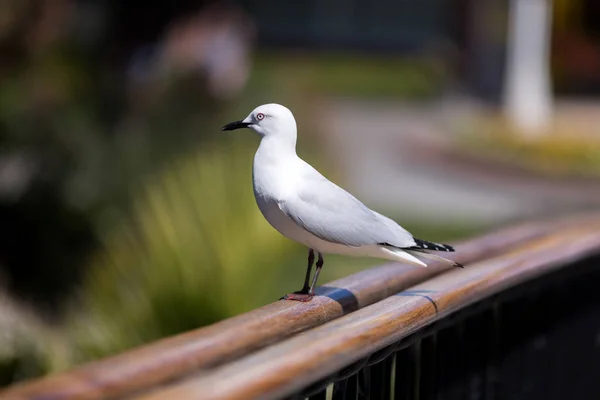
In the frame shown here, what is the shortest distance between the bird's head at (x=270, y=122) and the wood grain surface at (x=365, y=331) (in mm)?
366

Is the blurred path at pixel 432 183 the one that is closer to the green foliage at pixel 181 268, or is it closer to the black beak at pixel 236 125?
the green foliage at pixel 181 268

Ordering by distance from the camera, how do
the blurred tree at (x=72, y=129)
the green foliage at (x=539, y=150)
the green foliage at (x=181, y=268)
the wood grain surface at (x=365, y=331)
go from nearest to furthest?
1. the wood grain surface at (x=365, y=331)
2. the green foliage at (x=181, y=268)
3. the blurred tree at (x=72, y=129)
4. the green foliage at (x=539, y=150)

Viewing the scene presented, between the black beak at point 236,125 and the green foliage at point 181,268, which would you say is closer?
the black beak at point 236,125

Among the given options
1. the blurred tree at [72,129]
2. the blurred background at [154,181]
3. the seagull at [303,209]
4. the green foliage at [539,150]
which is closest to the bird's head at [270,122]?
the seagull at [303,209]

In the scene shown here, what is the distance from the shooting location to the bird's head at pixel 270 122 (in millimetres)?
1862

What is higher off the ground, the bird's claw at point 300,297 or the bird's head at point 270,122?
the bird's head at point 270,122

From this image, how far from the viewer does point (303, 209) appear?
5.99 feet

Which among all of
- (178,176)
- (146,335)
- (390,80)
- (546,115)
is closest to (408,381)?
(146,335)

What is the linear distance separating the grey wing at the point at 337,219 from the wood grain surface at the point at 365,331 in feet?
0.39

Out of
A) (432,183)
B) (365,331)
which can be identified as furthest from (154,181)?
(432,183)

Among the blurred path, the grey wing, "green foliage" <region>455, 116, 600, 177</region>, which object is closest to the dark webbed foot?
the grey wing

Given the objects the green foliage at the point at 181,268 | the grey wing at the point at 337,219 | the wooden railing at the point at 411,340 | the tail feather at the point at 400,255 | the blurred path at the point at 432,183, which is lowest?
the blurred path at the point at 432,183

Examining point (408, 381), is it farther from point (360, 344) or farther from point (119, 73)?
point (119, 73)

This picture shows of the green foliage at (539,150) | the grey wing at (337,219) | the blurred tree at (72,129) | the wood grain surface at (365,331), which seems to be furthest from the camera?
the green foliage at (539,150)
